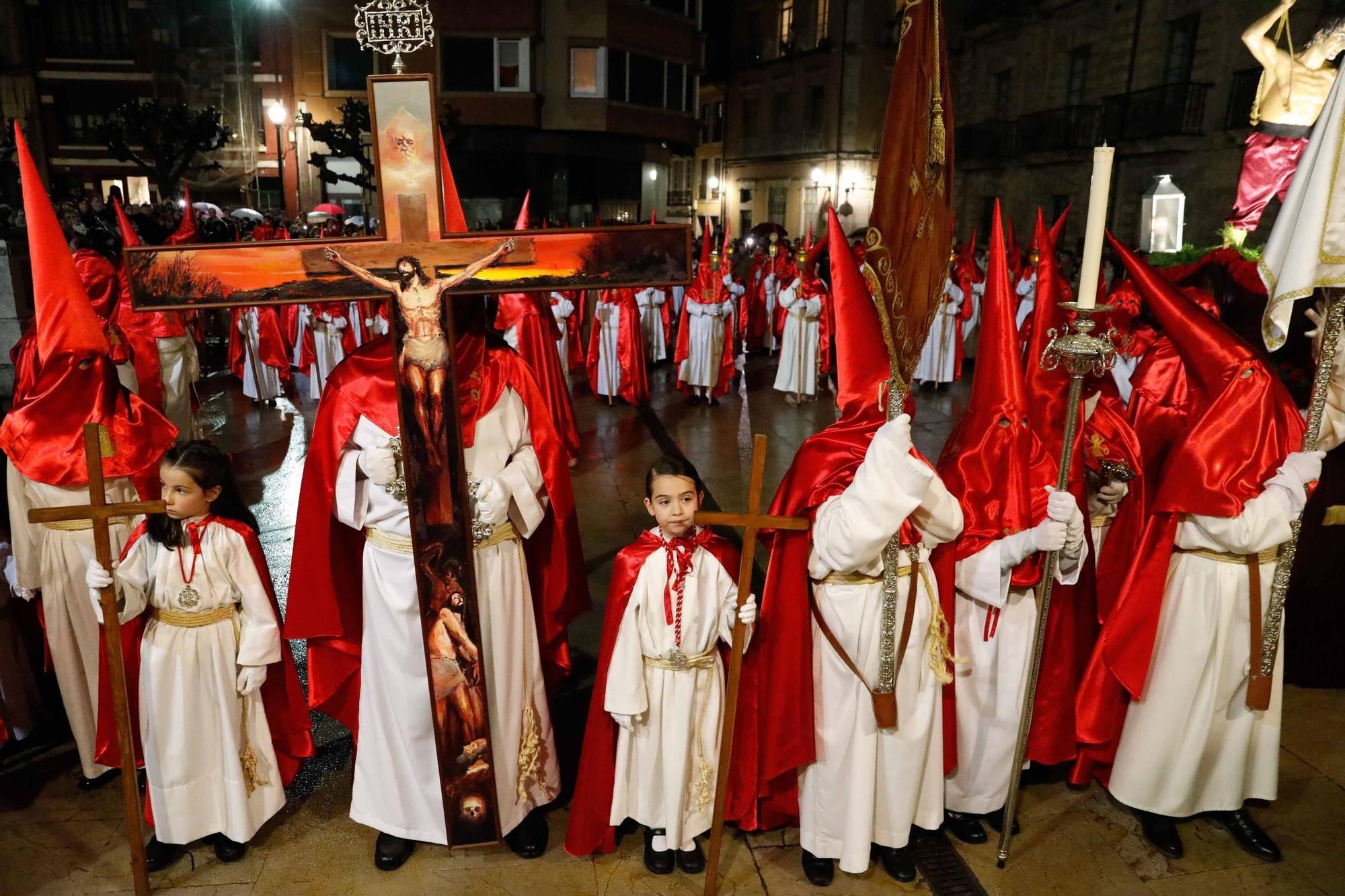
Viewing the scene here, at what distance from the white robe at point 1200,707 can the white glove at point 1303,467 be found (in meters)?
0.33

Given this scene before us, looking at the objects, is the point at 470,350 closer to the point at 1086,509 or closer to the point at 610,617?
the point at 610,617

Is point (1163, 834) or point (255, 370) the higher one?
point (255, 370)

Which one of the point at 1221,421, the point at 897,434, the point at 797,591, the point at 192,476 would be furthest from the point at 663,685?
the point at 1221,421

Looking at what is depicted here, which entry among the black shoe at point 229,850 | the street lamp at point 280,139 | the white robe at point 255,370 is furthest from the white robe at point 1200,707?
the street lamp at point 280,139

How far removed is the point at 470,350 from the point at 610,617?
1126mm

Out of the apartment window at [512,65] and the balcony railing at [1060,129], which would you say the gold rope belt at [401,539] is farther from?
the apartment window at [512,65]

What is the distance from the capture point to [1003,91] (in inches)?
1036

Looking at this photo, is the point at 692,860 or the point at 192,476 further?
the point at 692,860

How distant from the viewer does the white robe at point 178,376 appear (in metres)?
8.41

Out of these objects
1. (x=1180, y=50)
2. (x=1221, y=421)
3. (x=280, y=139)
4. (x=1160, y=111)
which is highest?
(x=1180, y=50)

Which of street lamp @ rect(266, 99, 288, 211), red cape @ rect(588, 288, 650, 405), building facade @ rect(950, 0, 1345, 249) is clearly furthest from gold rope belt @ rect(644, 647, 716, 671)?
street lamp @ rect(266, 99, 288, 211)

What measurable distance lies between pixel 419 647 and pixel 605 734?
774 millimetres

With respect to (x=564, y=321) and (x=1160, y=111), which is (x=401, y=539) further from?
(x=1160, y=111)

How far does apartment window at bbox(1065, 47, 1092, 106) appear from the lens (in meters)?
22.6
